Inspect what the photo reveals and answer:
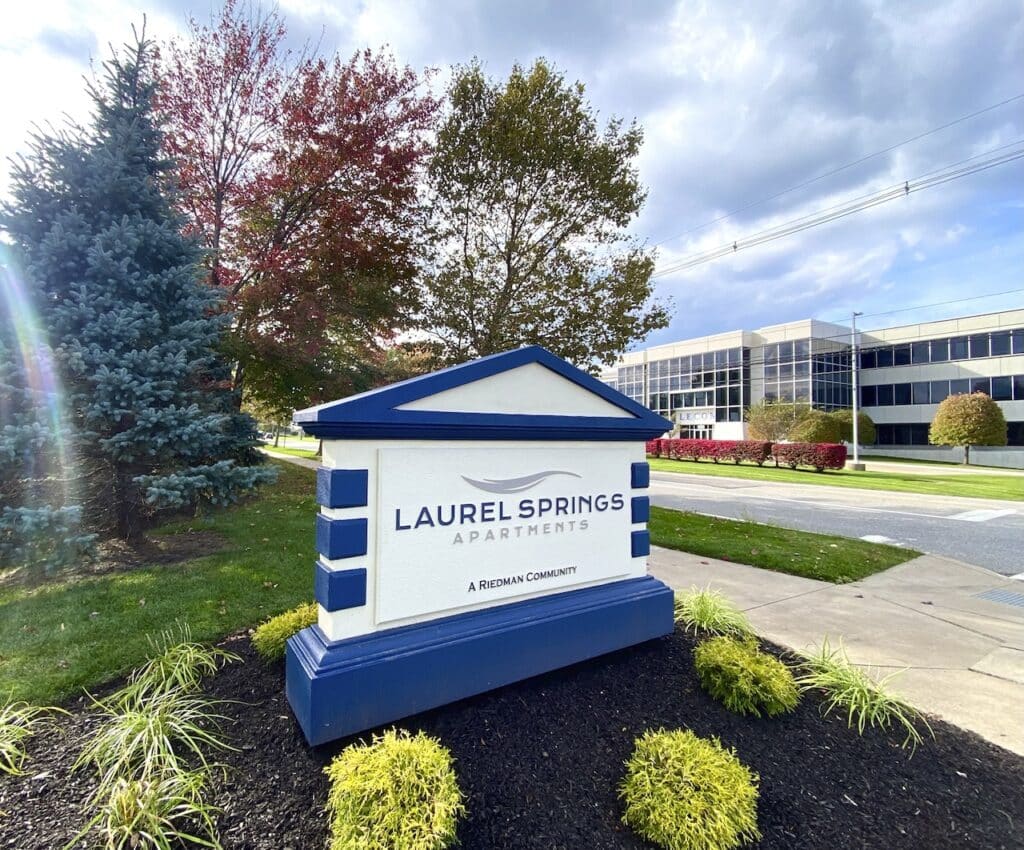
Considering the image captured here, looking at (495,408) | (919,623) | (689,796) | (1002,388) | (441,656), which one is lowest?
(919,623)

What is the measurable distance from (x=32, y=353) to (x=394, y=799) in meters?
5.43

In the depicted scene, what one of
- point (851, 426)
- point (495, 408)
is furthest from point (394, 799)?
point (851, 426)

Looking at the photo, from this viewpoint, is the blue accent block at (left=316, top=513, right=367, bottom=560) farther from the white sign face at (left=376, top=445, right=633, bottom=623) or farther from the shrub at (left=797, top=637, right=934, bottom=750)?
the shrub at (left=797, top=637, right=934, bottom=750)

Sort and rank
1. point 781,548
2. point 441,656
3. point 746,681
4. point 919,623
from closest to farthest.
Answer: point 441,656, point 746,681, point 919,623, point 781,548

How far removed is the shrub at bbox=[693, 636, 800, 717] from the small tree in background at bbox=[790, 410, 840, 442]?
30.3 m

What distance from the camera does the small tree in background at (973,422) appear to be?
2823 centimetres

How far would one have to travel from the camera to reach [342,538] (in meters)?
2.40

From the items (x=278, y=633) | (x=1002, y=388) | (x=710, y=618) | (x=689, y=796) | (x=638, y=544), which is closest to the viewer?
(x=689, y=796)

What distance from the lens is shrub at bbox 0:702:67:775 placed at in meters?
2.22

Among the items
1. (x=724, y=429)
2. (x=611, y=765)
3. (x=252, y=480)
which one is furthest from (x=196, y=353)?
(x=724, y=429)

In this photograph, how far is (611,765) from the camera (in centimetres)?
226

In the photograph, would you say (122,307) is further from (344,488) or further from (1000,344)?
(1000,344)

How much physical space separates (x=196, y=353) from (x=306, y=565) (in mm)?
2806

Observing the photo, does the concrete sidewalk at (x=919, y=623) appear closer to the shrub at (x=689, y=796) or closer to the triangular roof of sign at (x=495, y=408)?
the shrub at (x=689, y=796)
